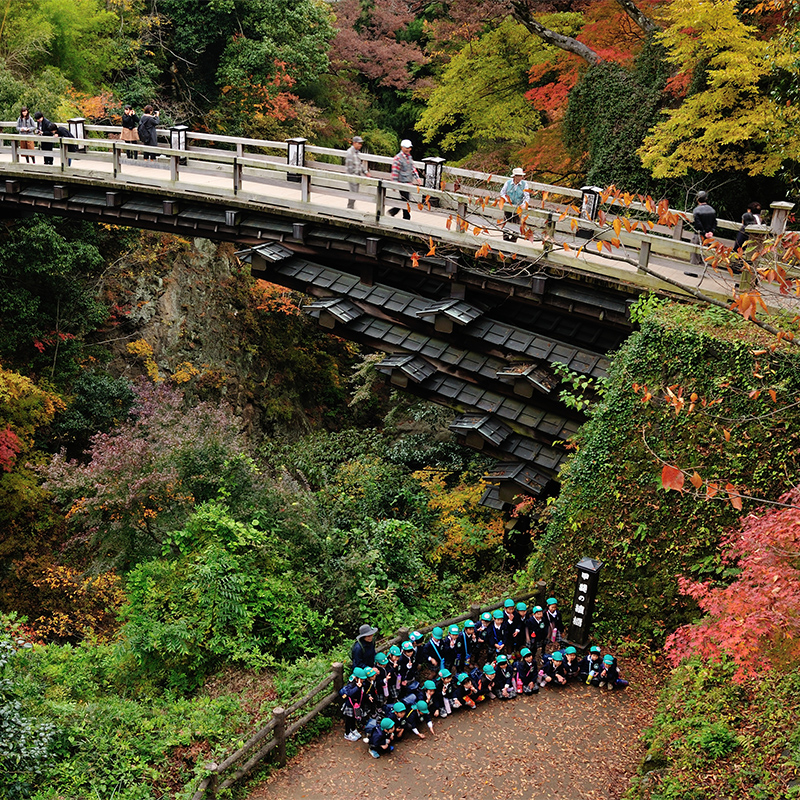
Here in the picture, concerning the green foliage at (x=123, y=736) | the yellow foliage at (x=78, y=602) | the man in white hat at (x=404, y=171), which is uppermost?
the man in white hat at (x=404, y=171)

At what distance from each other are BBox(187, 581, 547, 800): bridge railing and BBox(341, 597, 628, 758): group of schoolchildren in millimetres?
291

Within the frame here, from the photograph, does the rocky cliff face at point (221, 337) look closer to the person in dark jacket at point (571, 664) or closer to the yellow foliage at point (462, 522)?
the yellow foliage at point (462, 522)

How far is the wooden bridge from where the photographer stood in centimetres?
1341

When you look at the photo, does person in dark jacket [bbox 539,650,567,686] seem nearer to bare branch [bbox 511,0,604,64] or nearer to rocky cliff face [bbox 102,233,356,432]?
rocky cliff face [bbox 102,233,356,432]

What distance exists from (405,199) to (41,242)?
999 cm

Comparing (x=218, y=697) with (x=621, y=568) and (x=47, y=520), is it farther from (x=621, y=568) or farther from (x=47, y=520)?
(x=47, y=520)

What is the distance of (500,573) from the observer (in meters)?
14.1

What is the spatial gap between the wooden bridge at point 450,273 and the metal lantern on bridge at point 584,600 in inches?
132

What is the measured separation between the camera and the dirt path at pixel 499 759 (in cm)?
830

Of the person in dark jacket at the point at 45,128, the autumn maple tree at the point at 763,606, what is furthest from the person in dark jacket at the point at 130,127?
the autumn maple tree at the point at 763,606

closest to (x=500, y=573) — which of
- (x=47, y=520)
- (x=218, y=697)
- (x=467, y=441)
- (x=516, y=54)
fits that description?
(x=467, y=441)

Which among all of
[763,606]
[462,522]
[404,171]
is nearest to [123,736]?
[763,606]

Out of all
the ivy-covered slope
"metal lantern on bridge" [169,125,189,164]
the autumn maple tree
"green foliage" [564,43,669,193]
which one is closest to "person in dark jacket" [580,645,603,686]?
the ivy-covered slope

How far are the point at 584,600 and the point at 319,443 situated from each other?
11106 mm
